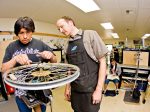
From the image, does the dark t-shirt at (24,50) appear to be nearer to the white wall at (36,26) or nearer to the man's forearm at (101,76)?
the man's forearm at (101,76)

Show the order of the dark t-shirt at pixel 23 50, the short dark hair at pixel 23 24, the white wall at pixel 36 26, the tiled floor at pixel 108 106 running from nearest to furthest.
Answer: the short dark hair at pixel 23 24 < the dark t-shirt at pixel 23 50 < the tiled floor at pixel 108 106 < the white wall at pixel 36 26

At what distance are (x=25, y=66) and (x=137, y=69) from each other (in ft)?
14.4

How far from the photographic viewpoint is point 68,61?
1.69m

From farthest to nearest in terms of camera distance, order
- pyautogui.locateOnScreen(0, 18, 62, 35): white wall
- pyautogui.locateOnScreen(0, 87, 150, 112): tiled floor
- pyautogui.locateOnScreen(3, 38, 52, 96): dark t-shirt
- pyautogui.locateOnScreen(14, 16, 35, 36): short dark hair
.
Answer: pyautogui.locateOnScreen(0, 18, 62, 35): white wall → pyautogui.locateOnScreen(0, 87, 150, 112): tiled floor → pyautogui.locateOnScreen(3, 38, 52, 96): dark t-shirt → pyautogui.locateOnScreen(14, 16, 35, 36): short dark hair

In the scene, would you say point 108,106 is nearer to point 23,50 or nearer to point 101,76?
point 101,76

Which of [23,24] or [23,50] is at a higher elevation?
[23,24]

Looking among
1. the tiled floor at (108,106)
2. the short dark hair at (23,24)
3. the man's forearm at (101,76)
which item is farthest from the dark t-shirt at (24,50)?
the tiled floor at (108,106)

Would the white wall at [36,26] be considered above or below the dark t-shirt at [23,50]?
above

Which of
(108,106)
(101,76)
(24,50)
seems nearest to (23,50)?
(24,50)

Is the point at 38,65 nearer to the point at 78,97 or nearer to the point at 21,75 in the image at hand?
the point at 21,75

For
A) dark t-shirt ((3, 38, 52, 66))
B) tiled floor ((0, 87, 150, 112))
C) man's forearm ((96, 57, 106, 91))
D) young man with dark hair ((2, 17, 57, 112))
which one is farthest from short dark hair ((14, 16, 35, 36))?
tiled floor ((0, 87, 150, 112))

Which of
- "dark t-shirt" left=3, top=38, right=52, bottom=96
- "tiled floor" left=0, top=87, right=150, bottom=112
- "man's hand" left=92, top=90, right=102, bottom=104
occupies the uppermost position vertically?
"dark t-shirt" left=3, top=38, right=52, bottom=96

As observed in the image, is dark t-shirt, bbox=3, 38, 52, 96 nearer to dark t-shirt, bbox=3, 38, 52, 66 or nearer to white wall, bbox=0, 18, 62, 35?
dark t-shirt, bbox=3, 38, 52, 66

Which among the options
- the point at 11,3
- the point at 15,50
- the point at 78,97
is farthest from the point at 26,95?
the point at 11,3
